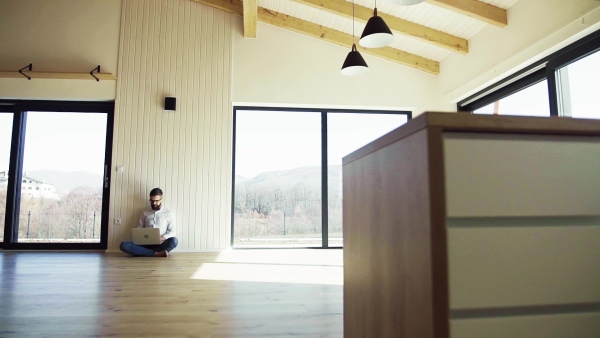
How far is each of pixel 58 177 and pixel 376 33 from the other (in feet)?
16.3

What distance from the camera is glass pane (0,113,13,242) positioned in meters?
5.24

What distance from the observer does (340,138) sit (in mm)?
5871

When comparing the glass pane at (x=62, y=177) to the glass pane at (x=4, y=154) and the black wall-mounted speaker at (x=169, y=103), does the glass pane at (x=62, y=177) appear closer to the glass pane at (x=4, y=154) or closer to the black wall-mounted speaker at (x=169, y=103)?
the glass pane at (x=4, y=154)

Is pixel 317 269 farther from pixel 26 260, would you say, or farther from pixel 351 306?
pixel 26 260

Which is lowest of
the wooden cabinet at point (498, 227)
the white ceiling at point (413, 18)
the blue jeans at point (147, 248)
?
the blue jeans at point (147, 248)

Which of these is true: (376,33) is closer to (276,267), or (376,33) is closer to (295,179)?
(276,267)

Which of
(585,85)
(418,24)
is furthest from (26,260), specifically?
(585,85)

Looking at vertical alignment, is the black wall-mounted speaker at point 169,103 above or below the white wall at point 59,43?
below

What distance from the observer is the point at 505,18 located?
4.25 m

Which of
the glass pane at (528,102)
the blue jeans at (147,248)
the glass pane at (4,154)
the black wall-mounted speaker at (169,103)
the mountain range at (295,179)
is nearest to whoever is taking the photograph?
the glass pane at (528,102)

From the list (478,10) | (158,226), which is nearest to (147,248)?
(158,226)

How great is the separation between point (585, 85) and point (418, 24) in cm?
219

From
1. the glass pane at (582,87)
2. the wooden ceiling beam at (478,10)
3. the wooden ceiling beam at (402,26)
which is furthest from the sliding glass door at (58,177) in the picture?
the glass pane at (582,87)

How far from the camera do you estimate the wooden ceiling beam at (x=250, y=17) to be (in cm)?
455
